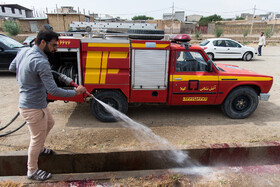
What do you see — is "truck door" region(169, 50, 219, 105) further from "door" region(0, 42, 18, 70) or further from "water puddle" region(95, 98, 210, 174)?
Answer: "door" region(0, 42, 18, 70)

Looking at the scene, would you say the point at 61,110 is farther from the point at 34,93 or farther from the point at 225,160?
the point at 225,160

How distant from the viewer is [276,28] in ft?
136

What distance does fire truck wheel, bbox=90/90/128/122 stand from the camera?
4.73 meters

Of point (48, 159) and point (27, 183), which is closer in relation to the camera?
point (27, 183)

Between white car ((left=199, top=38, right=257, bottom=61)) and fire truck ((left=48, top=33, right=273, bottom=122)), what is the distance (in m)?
8.99

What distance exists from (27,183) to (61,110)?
2.82 metres

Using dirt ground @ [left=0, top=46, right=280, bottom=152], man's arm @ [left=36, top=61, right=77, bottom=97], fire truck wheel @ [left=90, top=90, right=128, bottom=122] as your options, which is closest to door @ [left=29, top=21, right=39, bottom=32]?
dirt ground @ [left=0, top=46, right=280, bottom=152]

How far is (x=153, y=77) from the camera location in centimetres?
464

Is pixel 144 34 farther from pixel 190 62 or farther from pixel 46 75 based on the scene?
pixel 46 75

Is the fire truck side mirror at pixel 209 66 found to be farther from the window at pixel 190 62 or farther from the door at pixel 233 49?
the door at pixel 233 49

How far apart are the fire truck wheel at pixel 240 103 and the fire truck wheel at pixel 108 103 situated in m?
2.60

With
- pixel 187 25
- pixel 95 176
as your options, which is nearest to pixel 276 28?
pixel 187 25

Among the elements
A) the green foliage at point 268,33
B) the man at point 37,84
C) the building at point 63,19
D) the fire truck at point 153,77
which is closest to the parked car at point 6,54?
the fire truck at point 153,77

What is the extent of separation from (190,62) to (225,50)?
10.1 m
